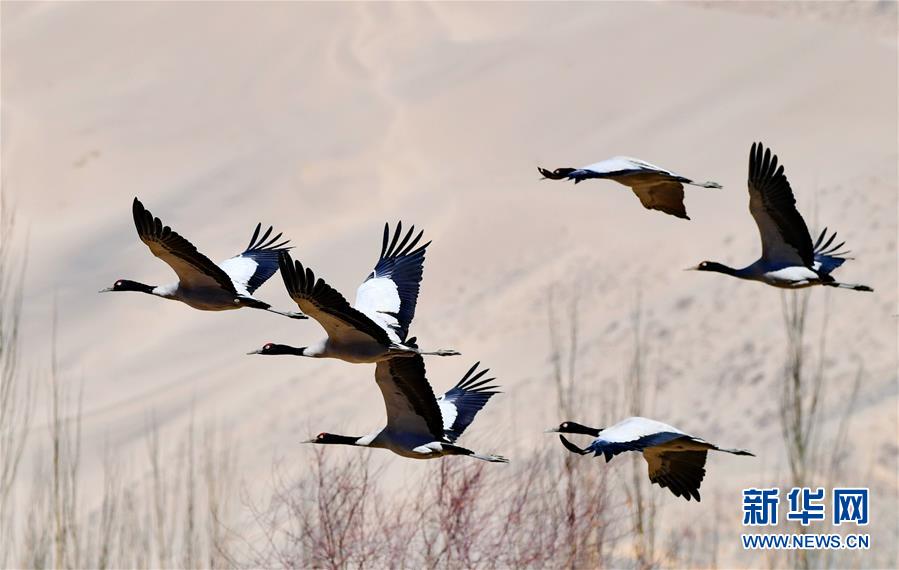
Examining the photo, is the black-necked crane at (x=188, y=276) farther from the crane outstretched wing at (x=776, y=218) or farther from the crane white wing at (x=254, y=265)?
the crane outstretched wing at (x=776, y=218)

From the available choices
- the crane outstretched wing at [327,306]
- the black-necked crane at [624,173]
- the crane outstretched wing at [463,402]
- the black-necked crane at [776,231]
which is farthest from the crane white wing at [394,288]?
the black-necked crane at [776,231]

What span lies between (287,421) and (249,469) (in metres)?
2.59

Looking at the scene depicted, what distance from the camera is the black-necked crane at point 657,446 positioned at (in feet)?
32.5

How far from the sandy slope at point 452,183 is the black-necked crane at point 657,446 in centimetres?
1710

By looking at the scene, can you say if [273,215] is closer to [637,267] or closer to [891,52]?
[637,267]

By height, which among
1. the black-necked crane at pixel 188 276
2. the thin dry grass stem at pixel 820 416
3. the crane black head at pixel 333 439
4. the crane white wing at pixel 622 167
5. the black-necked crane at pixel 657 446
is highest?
the thin dry grass stem at pixel 820 416

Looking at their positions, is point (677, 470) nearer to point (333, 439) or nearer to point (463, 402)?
point (463, 402)

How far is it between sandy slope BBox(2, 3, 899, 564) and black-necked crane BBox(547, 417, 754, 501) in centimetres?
1710

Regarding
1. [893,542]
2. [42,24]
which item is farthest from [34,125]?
[893,542]

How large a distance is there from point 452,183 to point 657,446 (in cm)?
4024

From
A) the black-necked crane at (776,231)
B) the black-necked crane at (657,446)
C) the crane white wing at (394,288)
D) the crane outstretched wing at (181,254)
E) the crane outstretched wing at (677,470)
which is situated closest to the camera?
the black-necked crane at (657,446)

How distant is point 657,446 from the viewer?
1048 centimetres

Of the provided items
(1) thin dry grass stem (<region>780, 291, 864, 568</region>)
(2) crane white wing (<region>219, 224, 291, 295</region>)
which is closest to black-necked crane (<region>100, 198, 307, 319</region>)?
(2) crane white wing (<region>219, 224, 291, 295</region>)

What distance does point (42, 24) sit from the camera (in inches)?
2322
